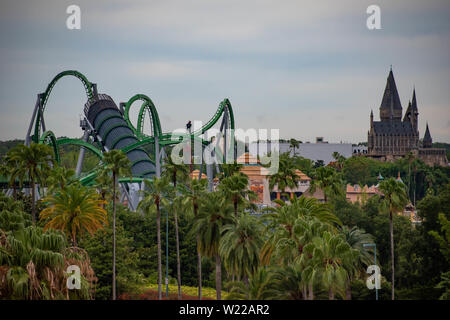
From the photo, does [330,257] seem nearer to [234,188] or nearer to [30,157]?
[234,188]

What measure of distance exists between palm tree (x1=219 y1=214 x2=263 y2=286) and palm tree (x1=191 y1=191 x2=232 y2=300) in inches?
74.8

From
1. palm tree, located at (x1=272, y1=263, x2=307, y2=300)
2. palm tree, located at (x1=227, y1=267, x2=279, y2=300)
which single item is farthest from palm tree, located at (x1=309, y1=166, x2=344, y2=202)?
palm tree, located at (x1=227, y1=267, x2=279, y2=300)

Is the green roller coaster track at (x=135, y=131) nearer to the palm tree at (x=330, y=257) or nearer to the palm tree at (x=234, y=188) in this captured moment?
the palm tree at (x=234, y=188)

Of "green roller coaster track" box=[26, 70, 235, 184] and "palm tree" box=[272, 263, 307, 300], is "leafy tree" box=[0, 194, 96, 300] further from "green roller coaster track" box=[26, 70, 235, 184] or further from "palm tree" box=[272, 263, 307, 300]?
"green roller coaster track" box=[26, 70, 235, 184]

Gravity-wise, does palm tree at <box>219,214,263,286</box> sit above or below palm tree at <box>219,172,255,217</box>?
below

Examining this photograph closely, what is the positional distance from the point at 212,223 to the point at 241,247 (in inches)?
152

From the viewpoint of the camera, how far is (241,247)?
128 feet

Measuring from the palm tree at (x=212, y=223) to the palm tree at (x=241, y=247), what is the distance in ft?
6.23

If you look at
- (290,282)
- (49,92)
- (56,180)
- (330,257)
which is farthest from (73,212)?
(49,92)

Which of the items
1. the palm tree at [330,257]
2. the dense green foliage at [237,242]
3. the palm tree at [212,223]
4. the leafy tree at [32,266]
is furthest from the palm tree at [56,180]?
the palm tree at [330,257]

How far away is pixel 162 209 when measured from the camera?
61469mm

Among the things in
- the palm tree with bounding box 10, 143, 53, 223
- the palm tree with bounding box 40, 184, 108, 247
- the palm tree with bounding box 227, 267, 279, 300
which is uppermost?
the palm tree with bounding box 10, 143, 53, 223

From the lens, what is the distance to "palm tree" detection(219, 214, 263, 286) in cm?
3894
